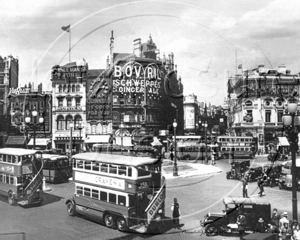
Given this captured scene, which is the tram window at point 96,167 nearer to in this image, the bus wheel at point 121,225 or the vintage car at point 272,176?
the bus wheel at point 121,225

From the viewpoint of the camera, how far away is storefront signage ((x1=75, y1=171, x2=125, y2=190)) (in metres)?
9.48

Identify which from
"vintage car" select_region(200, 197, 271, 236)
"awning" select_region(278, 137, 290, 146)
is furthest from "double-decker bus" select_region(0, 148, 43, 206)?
"awning" select_region(278, 137, 290, 146)

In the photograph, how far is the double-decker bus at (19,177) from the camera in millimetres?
11211

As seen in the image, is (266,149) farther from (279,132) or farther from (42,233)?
(42,233)

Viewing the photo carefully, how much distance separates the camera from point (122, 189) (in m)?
9.47

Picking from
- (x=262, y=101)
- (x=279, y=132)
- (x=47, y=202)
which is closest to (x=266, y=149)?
(x=279, y=132)

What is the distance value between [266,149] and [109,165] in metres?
30.1

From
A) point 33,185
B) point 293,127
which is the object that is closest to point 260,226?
point 293,127

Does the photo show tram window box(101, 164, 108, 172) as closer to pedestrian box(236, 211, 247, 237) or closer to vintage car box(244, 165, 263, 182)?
pedestrian box(236, 211, 247, 237)

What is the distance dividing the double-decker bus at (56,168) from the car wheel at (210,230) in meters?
8.65

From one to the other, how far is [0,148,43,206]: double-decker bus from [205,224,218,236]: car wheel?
230 inches

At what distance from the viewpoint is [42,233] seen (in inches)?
368

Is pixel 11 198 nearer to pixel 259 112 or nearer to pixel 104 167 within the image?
pixel 104 167

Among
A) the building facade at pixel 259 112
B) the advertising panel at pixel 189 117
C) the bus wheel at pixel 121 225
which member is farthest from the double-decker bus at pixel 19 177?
the advertising panel at pixel 189 117
